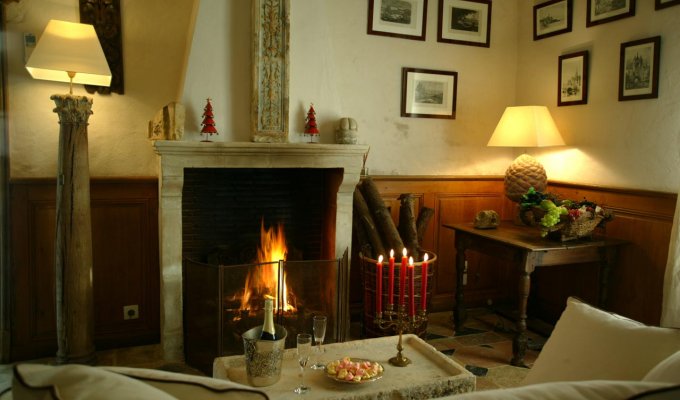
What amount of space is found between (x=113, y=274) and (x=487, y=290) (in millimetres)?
2689

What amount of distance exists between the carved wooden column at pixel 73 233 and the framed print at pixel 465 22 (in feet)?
7.92

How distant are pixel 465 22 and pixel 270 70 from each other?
65.3 inches

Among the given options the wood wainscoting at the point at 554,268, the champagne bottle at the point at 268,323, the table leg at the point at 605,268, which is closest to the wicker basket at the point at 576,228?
the table leg at the point at 605,268

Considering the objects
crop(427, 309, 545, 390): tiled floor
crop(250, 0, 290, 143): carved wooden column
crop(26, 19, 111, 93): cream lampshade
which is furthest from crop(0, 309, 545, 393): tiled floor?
crop(26, 19, 111, 93): cream lampshade

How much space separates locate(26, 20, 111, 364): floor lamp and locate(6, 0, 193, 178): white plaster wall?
274mm

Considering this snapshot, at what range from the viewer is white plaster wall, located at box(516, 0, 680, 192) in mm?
2904

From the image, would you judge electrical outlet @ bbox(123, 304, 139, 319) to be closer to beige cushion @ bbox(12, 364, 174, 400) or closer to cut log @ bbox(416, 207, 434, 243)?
cut log @ bbox(416, 207, 434, 243)

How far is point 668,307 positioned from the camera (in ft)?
8.73

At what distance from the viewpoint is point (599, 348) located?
1.40 meters

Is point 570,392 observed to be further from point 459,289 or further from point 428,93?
point 428,93

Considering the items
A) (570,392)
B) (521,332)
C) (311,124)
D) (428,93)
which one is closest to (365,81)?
(428,93)

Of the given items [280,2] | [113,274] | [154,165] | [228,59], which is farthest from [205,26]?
[113,274]

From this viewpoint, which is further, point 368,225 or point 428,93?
point 428,93

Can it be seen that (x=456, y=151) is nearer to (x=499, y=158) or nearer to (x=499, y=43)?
(x=499, y=158)
